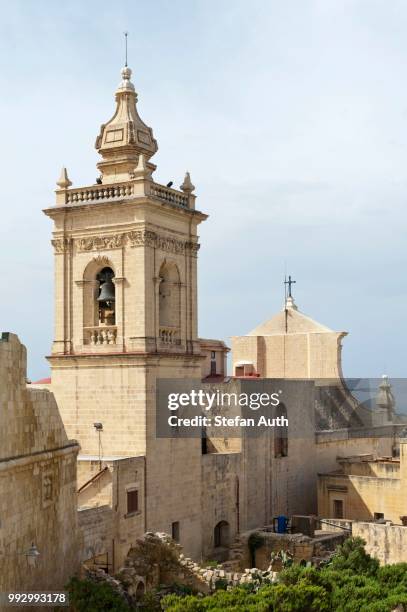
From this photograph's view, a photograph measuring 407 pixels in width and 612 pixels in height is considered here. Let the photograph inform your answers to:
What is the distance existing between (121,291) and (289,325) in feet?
58.2

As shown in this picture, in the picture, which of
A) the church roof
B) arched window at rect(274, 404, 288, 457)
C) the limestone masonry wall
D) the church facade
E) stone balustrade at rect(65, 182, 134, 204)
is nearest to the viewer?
the limestone masonry wall

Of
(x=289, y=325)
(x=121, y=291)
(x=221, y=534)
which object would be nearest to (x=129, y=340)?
(x=121, y=291)

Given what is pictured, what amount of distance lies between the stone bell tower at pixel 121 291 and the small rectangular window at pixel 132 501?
117 cm

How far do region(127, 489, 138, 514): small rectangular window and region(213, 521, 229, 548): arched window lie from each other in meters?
5.26

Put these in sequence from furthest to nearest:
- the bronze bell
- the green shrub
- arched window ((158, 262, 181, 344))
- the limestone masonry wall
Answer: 1. arched window ((158, 262, 181, 344))
2. the bronze bell
3. the green shrub
4. the limestone masonry wall

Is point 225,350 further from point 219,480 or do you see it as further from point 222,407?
point 219,480

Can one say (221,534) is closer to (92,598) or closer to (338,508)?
(338,508)

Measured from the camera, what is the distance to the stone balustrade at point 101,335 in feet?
83.6

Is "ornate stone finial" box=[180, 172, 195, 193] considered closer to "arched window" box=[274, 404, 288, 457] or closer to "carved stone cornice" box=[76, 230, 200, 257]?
"carved stone cornice" box=[76, 230, 200, 257]

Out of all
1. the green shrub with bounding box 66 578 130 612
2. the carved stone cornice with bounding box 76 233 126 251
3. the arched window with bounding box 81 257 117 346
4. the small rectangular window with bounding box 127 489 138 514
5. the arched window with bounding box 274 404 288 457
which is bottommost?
the green shrub with bounding box 66 578 130 612

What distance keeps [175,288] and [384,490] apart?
1160cm

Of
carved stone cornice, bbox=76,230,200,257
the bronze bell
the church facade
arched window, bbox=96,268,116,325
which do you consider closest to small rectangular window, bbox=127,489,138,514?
the church facade

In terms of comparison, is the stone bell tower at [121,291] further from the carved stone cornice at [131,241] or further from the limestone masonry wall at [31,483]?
the limestone masonry wall at [31,483]

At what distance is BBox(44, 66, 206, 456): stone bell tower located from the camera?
25.0 m
